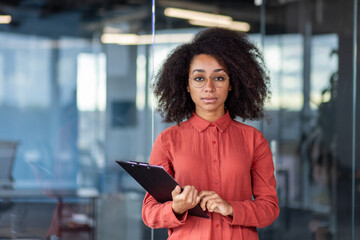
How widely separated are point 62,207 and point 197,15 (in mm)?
1956

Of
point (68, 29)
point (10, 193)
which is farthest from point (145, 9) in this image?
point (10, 193)

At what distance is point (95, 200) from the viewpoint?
424 centimetres

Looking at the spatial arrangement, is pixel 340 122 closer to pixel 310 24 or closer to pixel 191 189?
pixel 310 24

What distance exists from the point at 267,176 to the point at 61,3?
2.76 m

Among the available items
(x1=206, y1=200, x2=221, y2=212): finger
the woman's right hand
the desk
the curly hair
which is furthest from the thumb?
the desk

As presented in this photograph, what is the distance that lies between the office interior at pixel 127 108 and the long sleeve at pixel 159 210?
169 cm

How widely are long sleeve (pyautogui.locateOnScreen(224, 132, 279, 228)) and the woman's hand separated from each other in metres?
0.04

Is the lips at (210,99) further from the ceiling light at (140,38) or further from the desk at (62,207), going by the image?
the desk at (62,207)

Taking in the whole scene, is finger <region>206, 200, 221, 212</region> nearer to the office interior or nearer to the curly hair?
the curly hair

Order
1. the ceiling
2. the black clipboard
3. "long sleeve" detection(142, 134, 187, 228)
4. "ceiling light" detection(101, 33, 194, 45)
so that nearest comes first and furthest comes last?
the black clipboard, "long sleeve" detection(142, 134, 187, 228), the ceiling, "ceiling light" detection(101, 33, 194, 45)

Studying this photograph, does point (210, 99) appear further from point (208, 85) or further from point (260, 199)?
point (260, 199)

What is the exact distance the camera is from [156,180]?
173cm

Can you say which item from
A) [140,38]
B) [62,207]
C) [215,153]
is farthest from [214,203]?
[140,38]

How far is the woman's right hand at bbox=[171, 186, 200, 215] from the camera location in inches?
66.2
